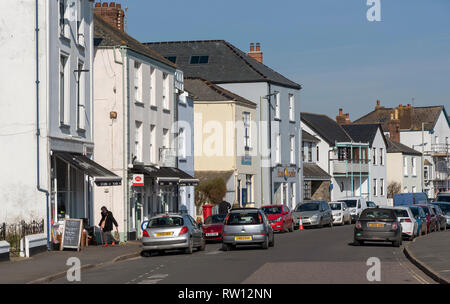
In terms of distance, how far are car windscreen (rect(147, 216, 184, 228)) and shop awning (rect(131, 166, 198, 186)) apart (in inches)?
347

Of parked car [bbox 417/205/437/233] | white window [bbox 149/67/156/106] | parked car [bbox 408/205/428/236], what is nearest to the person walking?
white window [bbox 149/67/156/106]

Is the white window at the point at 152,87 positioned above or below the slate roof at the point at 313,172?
above

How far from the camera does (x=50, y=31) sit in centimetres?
3011

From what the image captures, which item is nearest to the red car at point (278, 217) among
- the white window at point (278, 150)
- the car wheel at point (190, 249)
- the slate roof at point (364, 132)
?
the white window at point (278, 150)

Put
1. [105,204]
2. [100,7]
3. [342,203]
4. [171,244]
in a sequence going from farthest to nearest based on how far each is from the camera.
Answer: [342,203], [100,7], [105,204], [171,244]

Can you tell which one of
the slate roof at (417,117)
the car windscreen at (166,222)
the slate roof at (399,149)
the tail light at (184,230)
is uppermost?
A: the slate roof at (417,117)

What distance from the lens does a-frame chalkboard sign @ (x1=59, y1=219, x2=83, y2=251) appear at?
98.0ft

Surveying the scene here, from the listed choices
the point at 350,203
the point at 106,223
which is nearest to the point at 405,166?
the point at 350,203

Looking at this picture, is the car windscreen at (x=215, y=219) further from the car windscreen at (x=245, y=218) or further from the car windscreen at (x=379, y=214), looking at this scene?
the car windscreen at (x=379, y=214)

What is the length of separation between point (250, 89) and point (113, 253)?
31.3 meters

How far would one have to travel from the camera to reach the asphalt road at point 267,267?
1905cm

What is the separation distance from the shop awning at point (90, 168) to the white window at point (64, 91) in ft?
4.65
